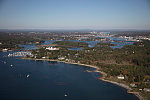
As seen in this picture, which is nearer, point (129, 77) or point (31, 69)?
point (129, 77)

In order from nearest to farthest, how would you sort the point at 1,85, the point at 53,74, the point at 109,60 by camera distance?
the point at 1,85, the point at 53,74, the point at 109,60

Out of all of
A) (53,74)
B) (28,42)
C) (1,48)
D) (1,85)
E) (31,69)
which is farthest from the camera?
(28,42)

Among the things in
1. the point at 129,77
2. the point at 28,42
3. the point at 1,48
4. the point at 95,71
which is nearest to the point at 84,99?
the point at 129,77

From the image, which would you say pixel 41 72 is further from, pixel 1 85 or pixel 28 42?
pixel 28 42

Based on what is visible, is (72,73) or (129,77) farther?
(72,73)

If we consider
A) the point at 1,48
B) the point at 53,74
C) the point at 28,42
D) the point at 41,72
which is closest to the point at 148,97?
the point at 53,74

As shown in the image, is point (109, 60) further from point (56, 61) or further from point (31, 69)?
point (31, 69)
